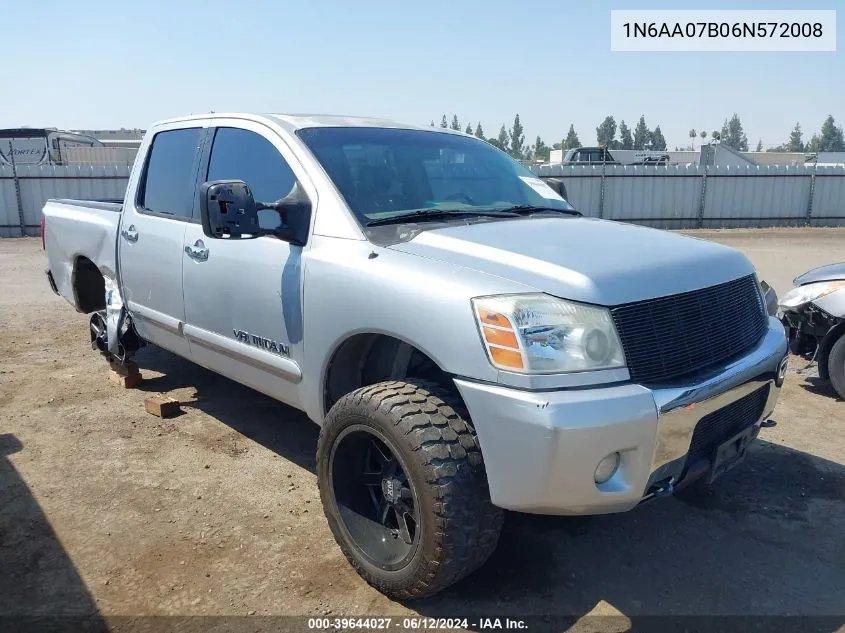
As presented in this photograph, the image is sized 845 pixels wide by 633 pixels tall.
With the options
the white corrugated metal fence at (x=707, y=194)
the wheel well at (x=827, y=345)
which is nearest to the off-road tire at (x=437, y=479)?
the wheel well at (x=827, y=345)

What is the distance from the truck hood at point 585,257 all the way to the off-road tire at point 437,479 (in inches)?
22.2

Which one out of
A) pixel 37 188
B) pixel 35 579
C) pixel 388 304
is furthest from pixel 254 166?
pixel 37 188

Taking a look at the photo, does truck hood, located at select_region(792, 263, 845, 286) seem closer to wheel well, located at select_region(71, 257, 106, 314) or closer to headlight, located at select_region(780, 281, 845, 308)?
headlight, located at select_region(780, 281, 845, 308)

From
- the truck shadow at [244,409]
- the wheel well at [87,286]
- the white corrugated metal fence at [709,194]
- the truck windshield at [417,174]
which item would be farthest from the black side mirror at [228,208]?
the white corrugated metal fence at [709,194]

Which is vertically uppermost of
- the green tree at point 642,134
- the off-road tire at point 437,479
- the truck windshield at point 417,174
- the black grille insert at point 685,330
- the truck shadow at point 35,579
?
the green tree at point 642,134

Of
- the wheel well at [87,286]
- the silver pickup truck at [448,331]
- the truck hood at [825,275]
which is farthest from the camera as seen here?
the wheel well at [87,286]

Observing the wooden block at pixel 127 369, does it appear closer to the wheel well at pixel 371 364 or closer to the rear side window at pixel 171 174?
the rear side window at pixel 171 174

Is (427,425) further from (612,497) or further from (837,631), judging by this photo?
(837,631)

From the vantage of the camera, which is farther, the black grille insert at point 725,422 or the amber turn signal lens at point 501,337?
the black grille insert at point 725,422

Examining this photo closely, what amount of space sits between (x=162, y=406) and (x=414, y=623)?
109 inches

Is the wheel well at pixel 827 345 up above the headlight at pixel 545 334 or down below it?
below

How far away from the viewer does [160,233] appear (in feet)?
13.9

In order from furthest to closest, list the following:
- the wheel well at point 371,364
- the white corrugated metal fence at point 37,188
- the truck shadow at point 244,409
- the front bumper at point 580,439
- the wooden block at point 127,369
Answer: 1. the white corrugated metal fence at point 37,188
2. the wooden block at point 127,369
3. the truck shadow at point 244,409
4. the wheel well at point 371,364
5. the front bumper at point 580,439

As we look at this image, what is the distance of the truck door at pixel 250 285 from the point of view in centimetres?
324
